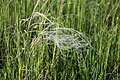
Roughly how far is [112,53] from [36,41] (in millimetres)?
531

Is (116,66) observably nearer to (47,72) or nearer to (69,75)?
(69,75)

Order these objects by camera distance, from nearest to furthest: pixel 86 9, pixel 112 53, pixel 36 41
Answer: pixel 36 41 → pixel 112 53 → pixel 86 9

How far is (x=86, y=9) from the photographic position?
2381 mm

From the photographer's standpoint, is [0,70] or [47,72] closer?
[47,72]

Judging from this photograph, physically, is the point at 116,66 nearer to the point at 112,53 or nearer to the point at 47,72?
the point at 112,53

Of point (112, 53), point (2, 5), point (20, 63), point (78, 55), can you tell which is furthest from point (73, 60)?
point (2, 5)

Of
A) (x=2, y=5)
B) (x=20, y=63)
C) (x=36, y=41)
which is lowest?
(x=20, y=63)

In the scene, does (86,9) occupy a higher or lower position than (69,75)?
higher

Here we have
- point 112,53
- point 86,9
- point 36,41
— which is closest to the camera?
point 36,41

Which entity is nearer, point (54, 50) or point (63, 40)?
point (54, 50)

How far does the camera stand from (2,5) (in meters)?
1.96

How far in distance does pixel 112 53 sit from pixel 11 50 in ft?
1.89

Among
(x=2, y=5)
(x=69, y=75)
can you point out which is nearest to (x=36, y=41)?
(x=69, y=75)

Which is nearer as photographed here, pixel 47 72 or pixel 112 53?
pixel 47 72
